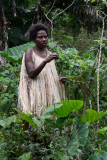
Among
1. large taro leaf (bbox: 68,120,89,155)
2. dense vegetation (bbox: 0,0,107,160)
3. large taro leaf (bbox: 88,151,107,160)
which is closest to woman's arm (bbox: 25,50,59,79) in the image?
dense vegetation (bbox: 0,0,107,160)

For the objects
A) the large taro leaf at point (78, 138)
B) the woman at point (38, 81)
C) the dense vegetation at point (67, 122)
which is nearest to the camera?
the large taro leaf at point (78, 138)

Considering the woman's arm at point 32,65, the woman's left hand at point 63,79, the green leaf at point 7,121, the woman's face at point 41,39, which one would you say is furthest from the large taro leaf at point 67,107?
the woman's face at point 41,39

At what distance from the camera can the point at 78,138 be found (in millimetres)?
3143

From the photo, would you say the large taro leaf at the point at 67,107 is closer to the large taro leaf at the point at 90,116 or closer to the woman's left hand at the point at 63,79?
the large taro leaf at the point at 90,116

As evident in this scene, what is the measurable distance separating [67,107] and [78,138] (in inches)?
14.1

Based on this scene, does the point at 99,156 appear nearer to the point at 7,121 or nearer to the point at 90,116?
the point at 90,116

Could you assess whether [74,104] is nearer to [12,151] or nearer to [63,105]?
[63,105]

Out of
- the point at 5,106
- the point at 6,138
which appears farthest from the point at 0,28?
the point at 6,138

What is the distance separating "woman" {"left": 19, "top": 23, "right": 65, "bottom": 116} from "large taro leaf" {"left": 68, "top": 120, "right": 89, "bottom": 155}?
84 cm

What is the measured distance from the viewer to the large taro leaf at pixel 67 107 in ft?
10.7

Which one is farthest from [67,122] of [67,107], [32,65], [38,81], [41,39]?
[41,39]

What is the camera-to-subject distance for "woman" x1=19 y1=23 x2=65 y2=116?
407 centimetres

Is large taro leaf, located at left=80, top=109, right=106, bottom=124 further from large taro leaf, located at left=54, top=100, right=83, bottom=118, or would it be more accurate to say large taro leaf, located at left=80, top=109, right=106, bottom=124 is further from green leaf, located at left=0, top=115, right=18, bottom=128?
green leaf, located at left=0, top=115, right=18, bottom=128

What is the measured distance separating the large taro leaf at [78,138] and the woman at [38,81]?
837mm
